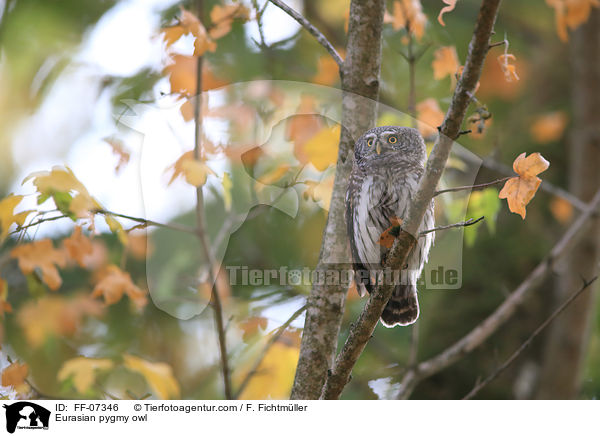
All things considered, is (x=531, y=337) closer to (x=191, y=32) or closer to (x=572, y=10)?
(x=191, y=32)

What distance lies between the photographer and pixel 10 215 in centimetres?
140

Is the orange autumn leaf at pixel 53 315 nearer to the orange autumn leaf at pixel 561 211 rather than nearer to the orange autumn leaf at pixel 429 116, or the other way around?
the orange autumn leaf at pixel 429 116

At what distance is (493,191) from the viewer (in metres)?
1.66

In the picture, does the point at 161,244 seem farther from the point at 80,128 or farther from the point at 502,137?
the point at 502,137

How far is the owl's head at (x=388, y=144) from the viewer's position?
1164 millimetres

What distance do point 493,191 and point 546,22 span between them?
247 centimetres

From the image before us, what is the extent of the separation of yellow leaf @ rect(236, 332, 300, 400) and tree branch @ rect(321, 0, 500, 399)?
1.60ft

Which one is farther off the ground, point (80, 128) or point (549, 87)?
point (549, 87)

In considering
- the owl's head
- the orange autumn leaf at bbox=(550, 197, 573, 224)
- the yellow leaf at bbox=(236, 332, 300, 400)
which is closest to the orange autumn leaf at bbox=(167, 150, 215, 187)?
the owl's head

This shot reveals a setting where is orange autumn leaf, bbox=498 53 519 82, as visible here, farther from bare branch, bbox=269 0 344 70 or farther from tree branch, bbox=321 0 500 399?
bare branch, bbox=269 0 344 70

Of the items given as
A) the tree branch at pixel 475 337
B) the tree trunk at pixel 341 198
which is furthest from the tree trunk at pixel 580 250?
the tree trunk at pixel 341 198

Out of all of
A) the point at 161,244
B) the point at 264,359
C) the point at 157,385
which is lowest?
the point at 157,385

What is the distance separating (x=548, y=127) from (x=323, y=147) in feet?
8.98

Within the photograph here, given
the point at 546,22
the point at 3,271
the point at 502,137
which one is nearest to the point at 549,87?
the point at 546,22
